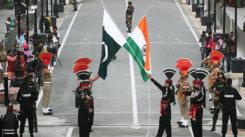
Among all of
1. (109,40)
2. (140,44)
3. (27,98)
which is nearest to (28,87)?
(27,98)

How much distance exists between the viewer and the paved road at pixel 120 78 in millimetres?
19438

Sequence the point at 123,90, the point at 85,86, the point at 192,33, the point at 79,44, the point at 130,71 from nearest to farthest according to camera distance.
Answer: the point at 85,86 → the point at 123,90 → the point at 130,71 → the point at 79,44 → the point at 192,33

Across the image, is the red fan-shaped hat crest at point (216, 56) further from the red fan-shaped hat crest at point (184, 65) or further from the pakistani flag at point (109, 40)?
the pakistani flag at point (109, 40)

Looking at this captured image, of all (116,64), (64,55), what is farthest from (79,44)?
(116,64)

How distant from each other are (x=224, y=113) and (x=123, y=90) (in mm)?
7664

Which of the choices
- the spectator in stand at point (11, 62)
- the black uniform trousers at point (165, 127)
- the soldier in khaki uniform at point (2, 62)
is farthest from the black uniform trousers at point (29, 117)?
the spectator in stand at point (11, 62)

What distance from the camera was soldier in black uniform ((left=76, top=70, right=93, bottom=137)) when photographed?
16.3 m

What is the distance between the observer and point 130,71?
27641 mm

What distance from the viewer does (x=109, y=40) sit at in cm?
1783


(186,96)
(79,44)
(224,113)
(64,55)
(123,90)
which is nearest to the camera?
(224,113)

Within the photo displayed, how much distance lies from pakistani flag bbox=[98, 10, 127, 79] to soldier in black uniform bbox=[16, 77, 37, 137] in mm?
2164

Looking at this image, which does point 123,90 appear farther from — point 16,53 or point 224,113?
point 224,113

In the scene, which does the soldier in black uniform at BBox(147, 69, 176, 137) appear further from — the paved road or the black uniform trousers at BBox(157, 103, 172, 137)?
the paved road

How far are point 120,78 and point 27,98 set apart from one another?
9.44 metres
